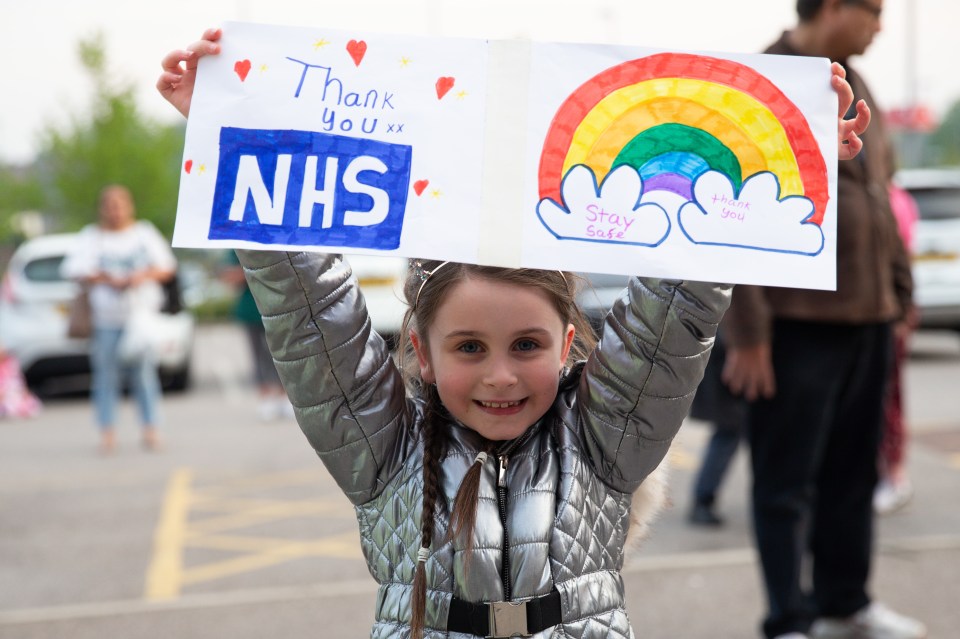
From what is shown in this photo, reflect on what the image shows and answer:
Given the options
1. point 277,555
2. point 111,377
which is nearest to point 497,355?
point 277,555

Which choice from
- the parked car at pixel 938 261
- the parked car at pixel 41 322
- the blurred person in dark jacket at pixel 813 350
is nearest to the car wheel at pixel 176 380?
the parked car at pixel 41 322

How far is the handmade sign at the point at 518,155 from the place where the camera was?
179 centimetres

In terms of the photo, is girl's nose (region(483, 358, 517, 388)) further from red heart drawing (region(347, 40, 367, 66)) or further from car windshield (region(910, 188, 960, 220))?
car windshield (region(910, 188, 960, 220))

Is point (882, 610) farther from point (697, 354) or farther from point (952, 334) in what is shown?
point (952, 334)

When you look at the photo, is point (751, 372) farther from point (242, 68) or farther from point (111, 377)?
point (111, 377)

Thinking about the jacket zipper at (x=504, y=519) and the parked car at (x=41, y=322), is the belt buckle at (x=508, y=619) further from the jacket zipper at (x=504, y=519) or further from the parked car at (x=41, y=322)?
the parked car at (x=41, y=322)

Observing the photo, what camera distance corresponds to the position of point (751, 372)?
3.49 meters

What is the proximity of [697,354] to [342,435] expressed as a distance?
648 mm

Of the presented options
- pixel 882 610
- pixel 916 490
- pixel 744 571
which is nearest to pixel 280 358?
pixel 882 610

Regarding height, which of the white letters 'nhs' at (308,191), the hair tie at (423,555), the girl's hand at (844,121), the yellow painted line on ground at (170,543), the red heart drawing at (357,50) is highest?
the red heart drawing at (357,50)

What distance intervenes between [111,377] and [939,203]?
25.9 feet

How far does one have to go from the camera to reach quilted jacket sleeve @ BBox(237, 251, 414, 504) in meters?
1.91

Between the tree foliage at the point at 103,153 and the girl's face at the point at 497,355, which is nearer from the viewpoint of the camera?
the girl's face at the point at 497,355

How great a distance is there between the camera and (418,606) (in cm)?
191
